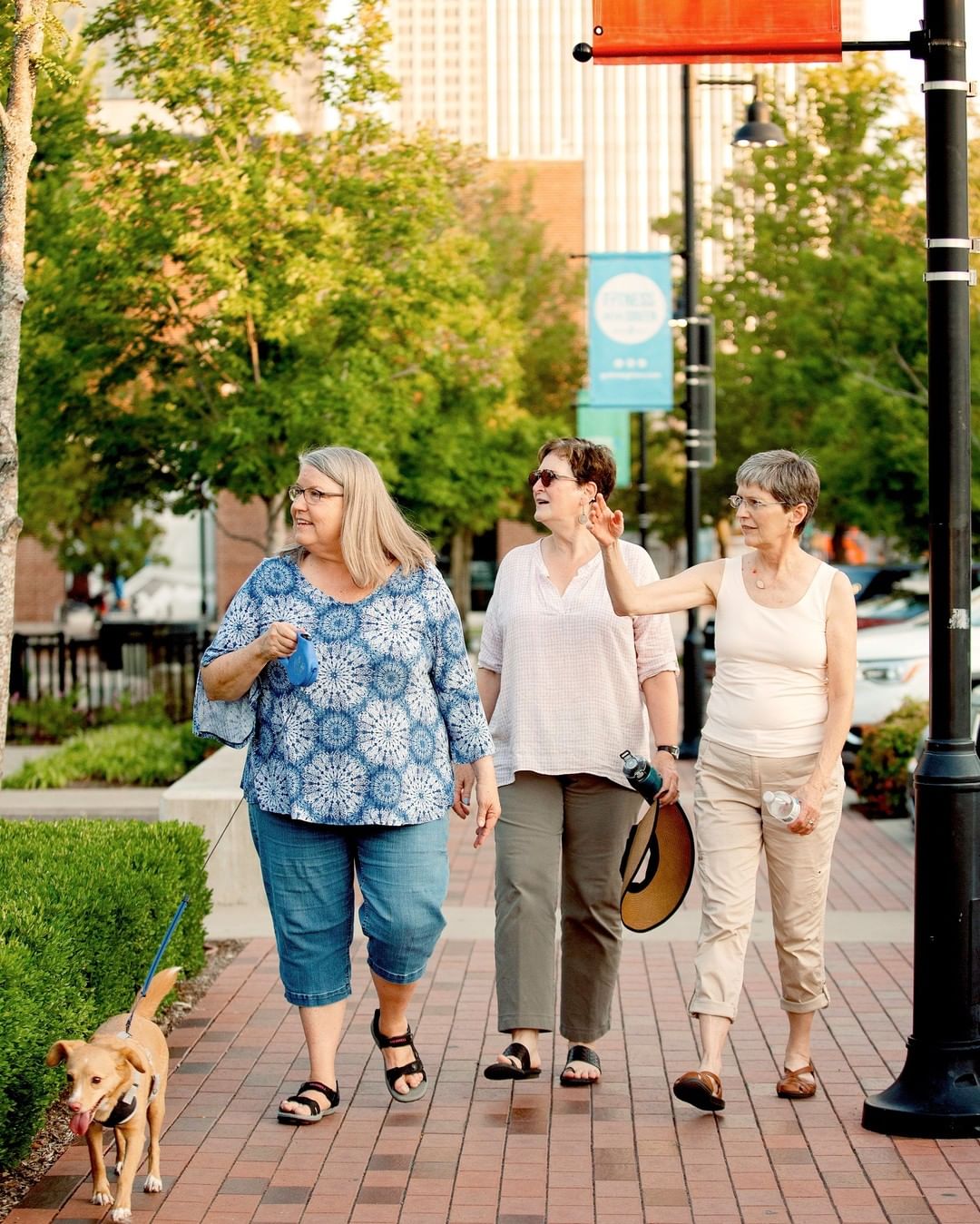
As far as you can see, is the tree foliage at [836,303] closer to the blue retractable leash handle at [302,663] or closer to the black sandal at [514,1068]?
the black sandal at [514,1068]

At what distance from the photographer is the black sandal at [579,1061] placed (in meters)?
5.32

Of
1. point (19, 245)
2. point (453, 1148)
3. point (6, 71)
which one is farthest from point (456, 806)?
point (6, 71)

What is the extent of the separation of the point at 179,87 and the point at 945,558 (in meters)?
10.1

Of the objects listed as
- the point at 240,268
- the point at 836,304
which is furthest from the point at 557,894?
the point at 836,304

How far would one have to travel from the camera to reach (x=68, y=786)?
1278cm

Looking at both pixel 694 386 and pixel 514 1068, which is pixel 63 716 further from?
pixel 514 1068

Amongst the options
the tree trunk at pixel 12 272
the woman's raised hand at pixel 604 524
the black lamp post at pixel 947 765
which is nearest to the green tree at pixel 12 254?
the tree trunk at pixel 12 272

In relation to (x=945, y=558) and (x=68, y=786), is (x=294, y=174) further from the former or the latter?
(x=945, y=558)

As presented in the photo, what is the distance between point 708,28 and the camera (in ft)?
17.0

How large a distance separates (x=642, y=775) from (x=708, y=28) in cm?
226

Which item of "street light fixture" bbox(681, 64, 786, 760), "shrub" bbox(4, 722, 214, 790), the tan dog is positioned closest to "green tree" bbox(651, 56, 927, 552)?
"street light fixture" bbox(681, 64, 786, 760)

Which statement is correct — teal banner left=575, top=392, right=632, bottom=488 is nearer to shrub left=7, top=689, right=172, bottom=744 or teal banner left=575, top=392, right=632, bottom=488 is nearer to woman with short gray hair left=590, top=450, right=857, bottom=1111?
shrub left=7, top=689, right=172, bottom=744

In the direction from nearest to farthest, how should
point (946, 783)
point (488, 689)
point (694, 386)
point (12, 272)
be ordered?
1. point (946, 783)
2. point (488, 689)
3. point (12, 272)
4. point (694, 386)

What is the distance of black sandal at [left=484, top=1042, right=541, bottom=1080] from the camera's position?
17.1ft
